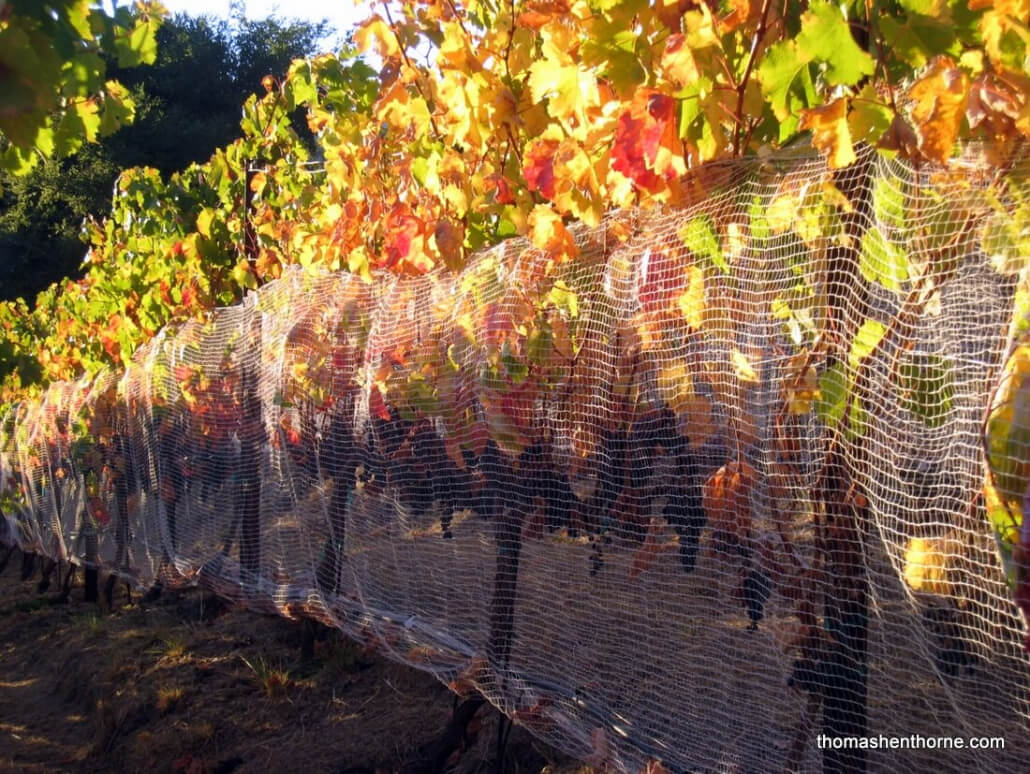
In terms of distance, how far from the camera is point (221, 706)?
5.35 meters

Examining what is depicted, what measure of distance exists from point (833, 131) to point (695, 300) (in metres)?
0.53

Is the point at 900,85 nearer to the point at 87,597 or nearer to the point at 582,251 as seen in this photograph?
the point at 582,251

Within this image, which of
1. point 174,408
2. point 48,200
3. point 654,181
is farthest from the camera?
point 48,200

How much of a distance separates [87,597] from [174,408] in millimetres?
4169

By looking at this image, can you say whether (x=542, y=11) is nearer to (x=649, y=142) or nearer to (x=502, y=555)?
(x=649, y=142)

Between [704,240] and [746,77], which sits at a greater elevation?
[746,77]

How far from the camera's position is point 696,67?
2.27 m

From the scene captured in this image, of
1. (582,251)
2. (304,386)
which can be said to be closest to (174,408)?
(304,386)

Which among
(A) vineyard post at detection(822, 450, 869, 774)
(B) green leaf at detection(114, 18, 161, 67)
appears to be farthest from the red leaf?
(B) green leaf at detection(114, 18, 161, 67)

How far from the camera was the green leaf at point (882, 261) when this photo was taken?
75.4 inches

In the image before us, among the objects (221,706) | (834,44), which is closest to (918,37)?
(834,44)

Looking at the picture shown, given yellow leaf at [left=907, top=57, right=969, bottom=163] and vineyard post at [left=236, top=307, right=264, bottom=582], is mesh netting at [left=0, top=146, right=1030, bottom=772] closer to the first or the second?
yellow leaf at [left=907, top=57, right=969, bottom=163]

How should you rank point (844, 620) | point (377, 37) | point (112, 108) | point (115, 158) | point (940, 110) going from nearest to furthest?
point (940, 110) → point (844, 620) → point (377, 37) → point (112, 108) → point (115, 158)

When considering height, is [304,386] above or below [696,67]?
below
